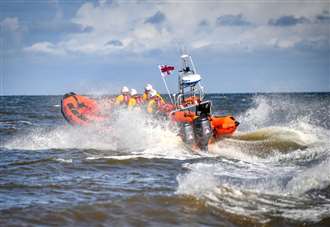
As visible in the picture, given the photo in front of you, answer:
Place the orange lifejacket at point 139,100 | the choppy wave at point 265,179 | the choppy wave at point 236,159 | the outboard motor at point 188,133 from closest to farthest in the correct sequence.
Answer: the choppy wave at point 265,179 < the choppy wave at point 236,159 < the outboard motor at point 188,133 < the orange lifejacket at point 139,100

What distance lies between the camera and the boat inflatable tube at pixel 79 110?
1505cm

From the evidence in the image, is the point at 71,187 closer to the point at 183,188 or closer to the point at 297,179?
the point at 183,188

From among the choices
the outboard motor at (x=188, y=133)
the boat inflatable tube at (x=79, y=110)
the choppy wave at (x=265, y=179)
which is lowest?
the choppy wave at (x=265, y=179)

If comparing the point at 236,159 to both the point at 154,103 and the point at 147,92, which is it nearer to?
the point at 154,103

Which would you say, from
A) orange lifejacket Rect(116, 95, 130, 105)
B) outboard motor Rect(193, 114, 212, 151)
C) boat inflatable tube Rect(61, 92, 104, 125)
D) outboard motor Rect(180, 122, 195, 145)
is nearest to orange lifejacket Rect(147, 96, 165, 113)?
orange lifejacket Rect(116, 95, 130, 105)

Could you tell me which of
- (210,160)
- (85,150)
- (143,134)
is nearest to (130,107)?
(143,134)

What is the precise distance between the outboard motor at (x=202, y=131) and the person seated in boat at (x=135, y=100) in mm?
3058

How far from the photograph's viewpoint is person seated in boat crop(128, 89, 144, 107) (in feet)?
49.6

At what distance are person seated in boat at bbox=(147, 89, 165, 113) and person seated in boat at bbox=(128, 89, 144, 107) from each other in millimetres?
425

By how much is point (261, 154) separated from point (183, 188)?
5733mm

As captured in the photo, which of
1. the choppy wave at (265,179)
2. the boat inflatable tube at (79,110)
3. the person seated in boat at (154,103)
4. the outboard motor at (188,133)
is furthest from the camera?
the boat inflatable tube at (79,110)

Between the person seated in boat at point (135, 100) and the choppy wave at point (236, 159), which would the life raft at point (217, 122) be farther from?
the person seated in boat at point (135, 100)

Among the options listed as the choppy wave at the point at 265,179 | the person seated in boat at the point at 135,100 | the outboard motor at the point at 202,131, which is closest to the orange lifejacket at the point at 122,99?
the person seated in boat at the point at 135,100

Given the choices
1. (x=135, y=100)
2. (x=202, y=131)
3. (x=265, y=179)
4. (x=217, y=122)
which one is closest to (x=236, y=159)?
(x=202, y=131)
